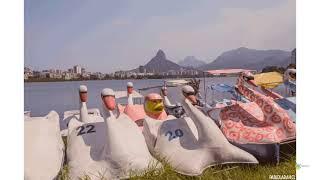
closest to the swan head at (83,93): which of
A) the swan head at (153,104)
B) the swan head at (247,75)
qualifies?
the swan head at (153,104)

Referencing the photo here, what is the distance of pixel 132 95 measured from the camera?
7.72 feet

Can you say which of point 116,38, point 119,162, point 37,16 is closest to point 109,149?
point 119,162

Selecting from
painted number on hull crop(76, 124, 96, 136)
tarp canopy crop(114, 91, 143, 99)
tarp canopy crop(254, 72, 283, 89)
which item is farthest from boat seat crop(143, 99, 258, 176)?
tarp canopy crop(254, 72, 283, 89)

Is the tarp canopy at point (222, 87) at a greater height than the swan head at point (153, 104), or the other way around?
the tarp canopy at point (222, 87)

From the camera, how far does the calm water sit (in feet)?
7.20

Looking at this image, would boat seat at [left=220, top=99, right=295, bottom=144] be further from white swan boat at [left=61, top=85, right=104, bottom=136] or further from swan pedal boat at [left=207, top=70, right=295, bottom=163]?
white swan boat at [left=61, top=85, right=104, bottom=136]

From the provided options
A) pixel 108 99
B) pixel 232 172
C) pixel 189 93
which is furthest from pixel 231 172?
pixel 108 99

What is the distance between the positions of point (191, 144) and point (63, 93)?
0.63 metres

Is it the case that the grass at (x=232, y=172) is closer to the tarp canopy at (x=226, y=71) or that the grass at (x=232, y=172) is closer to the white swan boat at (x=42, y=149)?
the white swan boat at (x=42, y=149)

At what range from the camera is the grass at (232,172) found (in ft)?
6.93

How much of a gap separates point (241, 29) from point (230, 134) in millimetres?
513

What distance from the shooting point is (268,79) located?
2.46 metres

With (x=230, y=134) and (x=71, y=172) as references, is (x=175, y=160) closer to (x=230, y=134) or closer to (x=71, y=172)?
(x=230, y=134)

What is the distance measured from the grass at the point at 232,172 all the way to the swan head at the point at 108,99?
323mm
